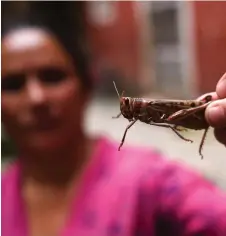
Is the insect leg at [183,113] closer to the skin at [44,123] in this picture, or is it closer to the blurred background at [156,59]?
the blurred background at [156,59]

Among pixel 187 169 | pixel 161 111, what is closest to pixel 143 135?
pixel 187 169

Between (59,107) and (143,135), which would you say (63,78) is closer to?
(59,107)

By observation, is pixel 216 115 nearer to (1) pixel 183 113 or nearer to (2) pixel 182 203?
(1) pixel 183 113

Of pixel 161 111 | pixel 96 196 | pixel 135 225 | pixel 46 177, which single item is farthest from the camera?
pixel 46 177

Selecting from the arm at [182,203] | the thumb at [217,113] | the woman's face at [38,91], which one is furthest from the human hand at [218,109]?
the woman's face at [38,91]

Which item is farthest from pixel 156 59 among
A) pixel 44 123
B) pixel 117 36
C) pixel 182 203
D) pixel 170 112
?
pixel 170 112

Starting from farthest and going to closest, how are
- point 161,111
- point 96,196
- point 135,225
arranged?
1. point 96,196
2. point 135,225
3. point 161,111
